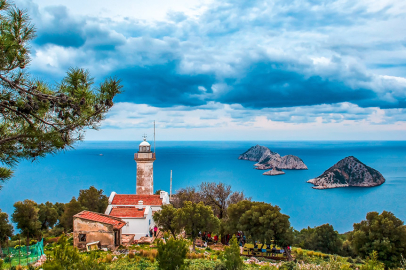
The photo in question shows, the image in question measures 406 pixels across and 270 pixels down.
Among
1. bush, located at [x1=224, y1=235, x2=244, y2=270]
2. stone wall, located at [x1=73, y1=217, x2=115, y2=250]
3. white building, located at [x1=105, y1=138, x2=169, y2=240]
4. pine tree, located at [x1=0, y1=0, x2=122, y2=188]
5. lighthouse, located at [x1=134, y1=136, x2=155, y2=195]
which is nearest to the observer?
pine tree, located at [x1=0, y1=0, x2=122, y2=188]

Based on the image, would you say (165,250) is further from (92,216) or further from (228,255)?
(92,216)

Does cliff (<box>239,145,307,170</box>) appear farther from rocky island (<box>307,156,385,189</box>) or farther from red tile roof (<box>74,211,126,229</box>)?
red tile roof (<box>74,211,126,229</box>)

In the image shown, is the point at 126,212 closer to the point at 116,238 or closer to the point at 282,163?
the point at 116,238

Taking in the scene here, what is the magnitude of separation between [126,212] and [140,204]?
140 centimetres

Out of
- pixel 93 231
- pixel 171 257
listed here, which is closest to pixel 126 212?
pixel 93 231

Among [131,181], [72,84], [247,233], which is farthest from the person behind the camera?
[131,181]

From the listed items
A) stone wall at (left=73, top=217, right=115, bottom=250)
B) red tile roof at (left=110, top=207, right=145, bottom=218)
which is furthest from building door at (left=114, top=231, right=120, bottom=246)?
red tile roof at (left=110, top=207, right=145, bottom=218)

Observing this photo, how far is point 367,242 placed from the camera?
61.2ft

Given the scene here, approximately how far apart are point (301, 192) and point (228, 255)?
81032 millimetres

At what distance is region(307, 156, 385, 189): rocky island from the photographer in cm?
9781

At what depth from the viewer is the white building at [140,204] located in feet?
76.7

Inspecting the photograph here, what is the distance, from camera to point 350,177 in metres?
101

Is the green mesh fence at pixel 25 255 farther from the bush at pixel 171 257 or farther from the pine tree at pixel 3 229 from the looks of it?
the bush at pixel 171 257

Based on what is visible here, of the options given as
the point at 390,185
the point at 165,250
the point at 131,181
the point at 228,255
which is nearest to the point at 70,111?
the point at 165,250
